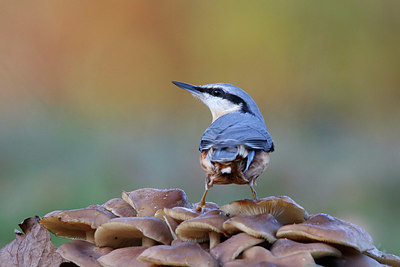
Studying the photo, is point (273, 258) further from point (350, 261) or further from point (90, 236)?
point (90, 236)

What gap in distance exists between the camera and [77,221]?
2074mm

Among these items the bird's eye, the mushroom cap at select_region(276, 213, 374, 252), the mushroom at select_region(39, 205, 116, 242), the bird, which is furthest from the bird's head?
the mushroom cap at select_region(276, 213, 374, 252)

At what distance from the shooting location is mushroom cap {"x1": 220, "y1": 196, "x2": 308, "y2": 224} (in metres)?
2.01

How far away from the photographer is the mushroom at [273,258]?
171 cm

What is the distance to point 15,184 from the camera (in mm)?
4895

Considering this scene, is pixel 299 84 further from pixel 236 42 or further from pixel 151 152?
pixel 151 152

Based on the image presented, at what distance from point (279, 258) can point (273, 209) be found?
0.32 m

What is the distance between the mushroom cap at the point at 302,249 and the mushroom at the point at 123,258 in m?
0.41

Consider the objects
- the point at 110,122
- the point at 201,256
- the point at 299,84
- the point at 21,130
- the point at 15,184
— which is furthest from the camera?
the point at 299,84

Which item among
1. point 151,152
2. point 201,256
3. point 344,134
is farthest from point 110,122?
point 201,256

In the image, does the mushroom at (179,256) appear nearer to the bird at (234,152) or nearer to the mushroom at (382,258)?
the bird at (234,152)

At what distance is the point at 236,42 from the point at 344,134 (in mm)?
1691

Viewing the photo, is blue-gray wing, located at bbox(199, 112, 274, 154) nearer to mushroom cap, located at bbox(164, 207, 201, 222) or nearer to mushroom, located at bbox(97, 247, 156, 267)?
mushroom cap, located at bbox(164, 207, 201, 222)

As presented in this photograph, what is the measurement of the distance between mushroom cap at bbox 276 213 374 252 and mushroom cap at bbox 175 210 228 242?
0.21 m
